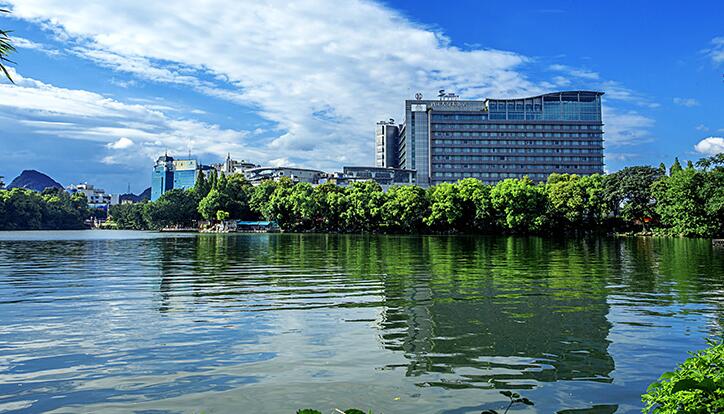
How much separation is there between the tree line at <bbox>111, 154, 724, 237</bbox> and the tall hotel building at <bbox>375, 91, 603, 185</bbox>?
175 ft

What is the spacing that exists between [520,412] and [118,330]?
30.9ft

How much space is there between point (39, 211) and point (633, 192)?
481 feet

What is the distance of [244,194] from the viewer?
465 ft

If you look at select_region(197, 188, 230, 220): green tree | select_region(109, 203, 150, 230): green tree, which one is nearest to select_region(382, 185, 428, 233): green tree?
select_region(197, 188, 230, 220): green tree

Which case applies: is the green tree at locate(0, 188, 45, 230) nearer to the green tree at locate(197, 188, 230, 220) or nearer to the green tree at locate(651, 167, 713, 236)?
the green tree at locate(197, 188, 230, 220)

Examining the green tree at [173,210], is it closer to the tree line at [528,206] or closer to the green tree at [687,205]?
the tree line at [528,206]


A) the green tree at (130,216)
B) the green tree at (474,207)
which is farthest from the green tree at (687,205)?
the green tree at (130,216)

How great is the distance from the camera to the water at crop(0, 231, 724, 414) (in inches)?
312

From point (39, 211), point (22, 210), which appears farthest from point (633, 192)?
point (39, 211)

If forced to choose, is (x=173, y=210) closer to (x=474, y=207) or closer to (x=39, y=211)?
(x=39, y=211)

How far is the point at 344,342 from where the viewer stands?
1120 cm

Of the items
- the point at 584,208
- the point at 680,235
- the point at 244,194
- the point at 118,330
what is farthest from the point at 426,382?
the point at 244,194

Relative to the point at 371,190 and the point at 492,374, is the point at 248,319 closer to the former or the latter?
the point at 492,374

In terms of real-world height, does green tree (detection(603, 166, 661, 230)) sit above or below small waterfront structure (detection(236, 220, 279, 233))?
above
